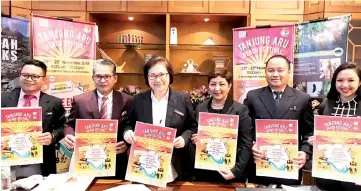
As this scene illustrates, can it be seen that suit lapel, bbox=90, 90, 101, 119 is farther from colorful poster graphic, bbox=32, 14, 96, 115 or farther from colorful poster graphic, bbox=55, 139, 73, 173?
colorful poster graphic, bbox=32, 14, 96, 115

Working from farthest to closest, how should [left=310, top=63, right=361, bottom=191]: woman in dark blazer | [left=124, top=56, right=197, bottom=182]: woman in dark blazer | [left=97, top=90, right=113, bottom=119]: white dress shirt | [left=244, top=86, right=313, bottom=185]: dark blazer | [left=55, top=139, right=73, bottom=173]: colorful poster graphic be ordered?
[left=55, top=139, right=73, bottom=173]: colorful poster graphic → [left=97, top=90, right=113, bottom=119]: white dress shirt → [left=244, top=86, right=313, bottom=185]: dark blazer → [left=124, top=56, right=197, bottom=182]: woman in dark blazer → [left=310, top=63, right=361, bottom=191]: woman in dark blazer

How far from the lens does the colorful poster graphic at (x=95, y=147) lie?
1.58 m

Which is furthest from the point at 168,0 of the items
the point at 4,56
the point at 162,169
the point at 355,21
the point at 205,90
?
the point at 162,169

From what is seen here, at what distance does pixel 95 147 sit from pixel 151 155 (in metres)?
0.32

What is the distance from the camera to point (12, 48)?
113 inches

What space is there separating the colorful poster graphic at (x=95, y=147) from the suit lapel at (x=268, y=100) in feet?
3.34

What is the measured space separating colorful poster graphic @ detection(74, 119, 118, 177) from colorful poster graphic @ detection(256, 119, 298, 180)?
0.83m

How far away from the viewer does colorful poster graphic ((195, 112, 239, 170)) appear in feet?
5.25

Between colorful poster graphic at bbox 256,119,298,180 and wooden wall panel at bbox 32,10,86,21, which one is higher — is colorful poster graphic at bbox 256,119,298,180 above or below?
below

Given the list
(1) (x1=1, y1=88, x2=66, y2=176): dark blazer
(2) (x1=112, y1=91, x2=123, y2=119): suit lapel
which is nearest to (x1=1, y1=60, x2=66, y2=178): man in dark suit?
(1) (x1=1, y1=88, x2=66, y2=176): dark blazer

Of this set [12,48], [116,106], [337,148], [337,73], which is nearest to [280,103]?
[337,73]

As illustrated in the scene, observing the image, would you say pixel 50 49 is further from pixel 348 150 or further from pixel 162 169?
pixel 348 150

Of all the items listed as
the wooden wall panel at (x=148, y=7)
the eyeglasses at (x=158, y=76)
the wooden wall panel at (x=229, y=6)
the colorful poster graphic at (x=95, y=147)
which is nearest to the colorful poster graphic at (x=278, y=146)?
the eyeglasses at (x=158, y=76)

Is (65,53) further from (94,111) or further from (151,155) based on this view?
(151,155)
